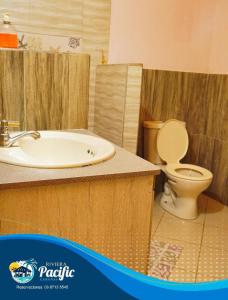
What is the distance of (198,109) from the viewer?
2934 millimetres

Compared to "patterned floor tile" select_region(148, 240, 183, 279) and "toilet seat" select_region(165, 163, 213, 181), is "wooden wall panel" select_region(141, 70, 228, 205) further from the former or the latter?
"patterned floor tile" select_region(148, 240, 183, 279)

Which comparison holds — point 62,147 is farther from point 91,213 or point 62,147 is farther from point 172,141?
point 172,141

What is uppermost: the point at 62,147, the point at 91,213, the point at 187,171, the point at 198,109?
the point at 198,109

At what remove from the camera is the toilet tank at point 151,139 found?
2.60 meters

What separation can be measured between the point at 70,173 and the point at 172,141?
5.68 feet

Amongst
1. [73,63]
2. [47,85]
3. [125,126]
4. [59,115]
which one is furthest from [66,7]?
[125,126]

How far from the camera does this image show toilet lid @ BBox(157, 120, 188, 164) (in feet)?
8.66

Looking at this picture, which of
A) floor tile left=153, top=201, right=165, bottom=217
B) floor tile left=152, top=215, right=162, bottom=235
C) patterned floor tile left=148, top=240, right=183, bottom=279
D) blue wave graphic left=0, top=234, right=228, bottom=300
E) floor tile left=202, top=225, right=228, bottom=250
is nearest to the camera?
blue wave graphic left=0, top=234, right=228, bottom=300

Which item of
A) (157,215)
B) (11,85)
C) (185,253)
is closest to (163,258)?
(185,253)

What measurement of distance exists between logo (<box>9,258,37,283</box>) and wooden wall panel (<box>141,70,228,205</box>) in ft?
7.27

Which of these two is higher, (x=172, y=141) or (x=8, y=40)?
(x=8, y=40)

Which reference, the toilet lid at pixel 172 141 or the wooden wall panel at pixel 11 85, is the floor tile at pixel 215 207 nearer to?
the toilet lid at pixel 172 141

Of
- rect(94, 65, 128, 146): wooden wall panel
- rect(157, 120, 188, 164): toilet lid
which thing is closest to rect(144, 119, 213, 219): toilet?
rect(157, 120, 188, 164): toilet lid

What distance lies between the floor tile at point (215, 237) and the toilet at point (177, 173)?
0.64 feet
